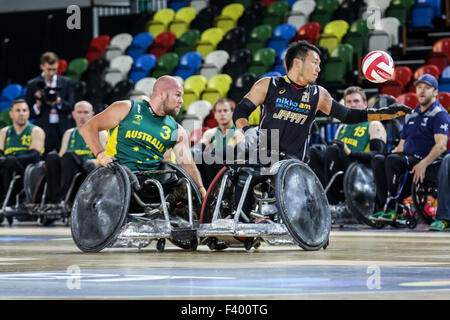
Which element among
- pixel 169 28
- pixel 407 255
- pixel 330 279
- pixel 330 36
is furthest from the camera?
pixel 169 28

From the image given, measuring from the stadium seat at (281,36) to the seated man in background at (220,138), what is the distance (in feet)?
17.7

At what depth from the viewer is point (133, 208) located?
631cm

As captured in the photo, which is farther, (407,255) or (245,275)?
(407,255)

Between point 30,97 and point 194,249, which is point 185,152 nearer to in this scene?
point 194,249

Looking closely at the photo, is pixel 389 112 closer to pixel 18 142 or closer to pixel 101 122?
pixel 101 122

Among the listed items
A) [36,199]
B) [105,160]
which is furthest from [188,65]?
[105,160]

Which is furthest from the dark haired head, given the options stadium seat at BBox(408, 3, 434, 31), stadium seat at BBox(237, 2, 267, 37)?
stadium seat at BBox(237, 2, 267, 37)

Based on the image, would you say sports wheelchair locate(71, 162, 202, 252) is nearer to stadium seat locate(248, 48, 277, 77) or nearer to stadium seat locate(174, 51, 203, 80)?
stadium seat locate(248, 48, 277, 77)

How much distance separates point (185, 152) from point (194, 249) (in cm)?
78

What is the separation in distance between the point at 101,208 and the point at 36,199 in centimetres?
545

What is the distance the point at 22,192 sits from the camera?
11.9 m

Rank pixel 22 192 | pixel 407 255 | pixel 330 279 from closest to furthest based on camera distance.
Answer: pixel 330 279 < pixel 407 255 < pixel 22 192

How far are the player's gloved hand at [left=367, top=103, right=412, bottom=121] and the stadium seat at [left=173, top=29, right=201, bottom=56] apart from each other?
35.8ft
